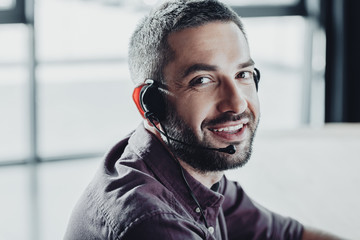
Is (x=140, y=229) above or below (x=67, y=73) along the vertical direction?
above

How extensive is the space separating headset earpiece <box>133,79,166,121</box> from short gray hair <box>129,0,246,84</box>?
3cm

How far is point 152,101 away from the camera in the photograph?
1055mm

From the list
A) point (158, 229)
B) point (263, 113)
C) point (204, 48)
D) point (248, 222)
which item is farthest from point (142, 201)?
point (263, 113)

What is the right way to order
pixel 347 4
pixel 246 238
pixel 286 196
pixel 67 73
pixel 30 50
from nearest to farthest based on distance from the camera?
1. pixel 246 238
2. pixel 286 196
3. pixel 30 50
4. pixel 347 4
5. pixel 67 73

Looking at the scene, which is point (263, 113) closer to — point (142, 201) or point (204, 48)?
point (204, 48)

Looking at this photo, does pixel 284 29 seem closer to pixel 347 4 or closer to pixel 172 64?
pixel 347 4

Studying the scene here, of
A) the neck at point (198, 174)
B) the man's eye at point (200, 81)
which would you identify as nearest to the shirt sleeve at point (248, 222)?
the neck at point (198, 174)

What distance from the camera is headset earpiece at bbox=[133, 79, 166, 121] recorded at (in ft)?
3.46

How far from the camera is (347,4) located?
3.37 meters

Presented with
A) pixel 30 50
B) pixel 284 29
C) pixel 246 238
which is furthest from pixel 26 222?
pixel 284 29

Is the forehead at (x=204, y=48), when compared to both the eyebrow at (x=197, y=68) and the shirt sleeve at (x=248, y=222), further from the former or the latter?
the shirt sleeve at (x=248, y=222)

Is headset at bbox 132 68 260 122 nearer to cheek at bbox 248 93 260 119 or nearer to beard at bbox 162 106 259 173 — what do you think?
Answer: beard at bbox 162 106 259 173

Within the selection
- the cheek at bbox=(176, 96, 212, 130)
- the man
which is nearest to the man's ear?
the man

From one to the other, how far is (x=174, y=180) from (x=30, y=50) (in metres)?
2.21
